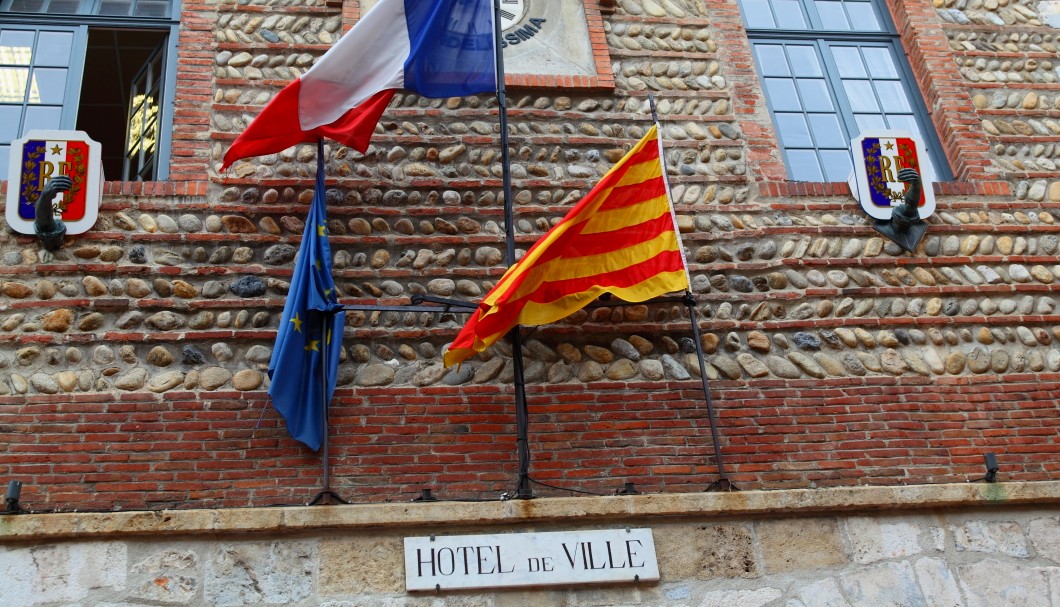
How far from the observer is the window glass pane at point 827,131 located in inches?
318

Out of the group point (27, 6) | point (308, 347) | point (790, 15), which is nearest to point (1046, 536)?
point (308, 347)

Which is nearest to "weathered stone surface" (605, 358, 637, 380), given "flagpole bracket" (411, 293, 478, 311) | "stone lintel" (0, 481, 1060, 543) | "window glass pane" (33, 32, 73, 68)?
"flagpole bracket" (411, 293, 478, 311)

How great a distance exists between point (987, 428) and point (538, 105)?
11.4 ft

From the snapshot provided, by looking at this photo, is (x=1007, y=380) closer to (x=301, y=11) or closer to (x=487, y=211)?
(x=487, y=211)

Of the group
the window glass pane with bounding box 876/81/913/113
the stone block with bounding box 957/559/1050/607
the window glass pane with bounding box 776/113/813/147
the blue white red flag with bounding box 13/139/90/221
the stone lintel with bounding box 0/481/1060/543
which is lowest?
the stone block with bounding box 957/559/1050/607

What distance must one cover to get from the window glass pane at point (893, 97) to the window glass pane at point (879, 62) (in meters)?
0.09

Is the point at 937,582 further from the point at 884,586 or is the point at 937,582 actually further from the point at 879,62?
the point at 879,62

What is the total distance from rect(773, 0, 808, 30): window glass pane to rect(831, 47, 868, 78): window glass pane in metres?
0.33

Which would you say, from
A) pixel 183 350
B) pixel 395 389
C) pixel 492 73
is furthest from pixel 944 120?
pixel 183 350

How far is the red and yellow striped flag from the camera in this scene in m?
6.13

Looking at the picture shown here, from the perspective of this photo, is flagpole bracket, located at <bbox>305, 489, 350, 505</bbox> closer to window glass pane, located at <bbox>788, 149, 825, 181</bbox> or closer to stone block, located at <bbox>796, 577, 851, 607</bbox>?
stone block, located at <bbox>796, 577, 851, 607</bbox>

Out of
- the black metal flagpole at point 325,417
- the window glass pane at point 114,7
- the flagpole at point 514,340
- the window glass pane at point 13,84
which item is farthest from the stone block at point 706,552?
the window glass pane at point 114,7

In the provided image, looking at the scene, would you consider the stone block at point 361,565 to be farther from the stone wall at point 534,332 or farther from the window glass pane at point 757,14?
the window glass pane at point 757,14

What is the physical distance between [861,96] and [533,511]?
4.54 meters
